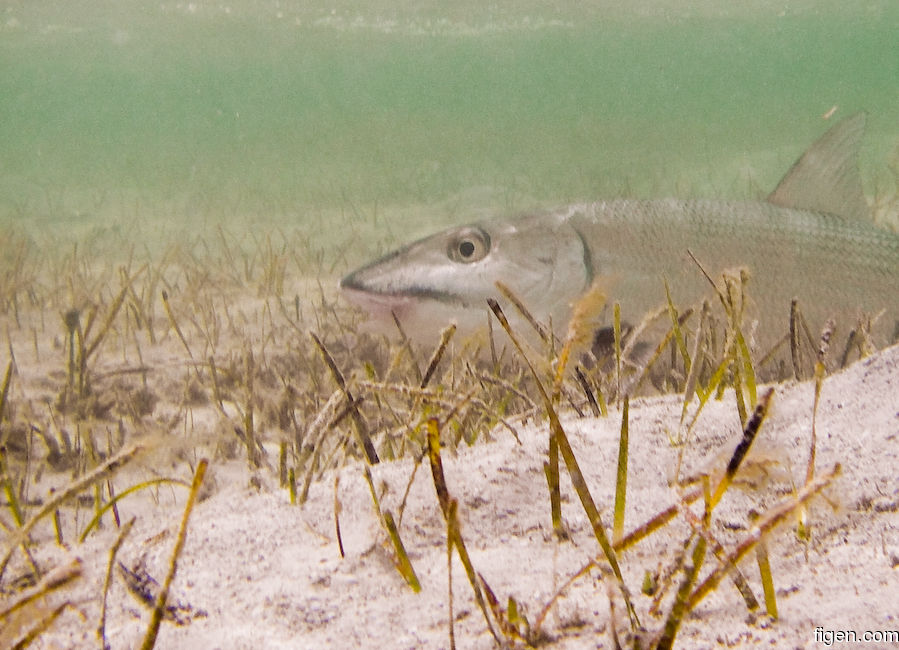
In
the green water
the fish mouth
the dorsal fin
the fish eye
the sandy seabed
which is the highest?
the green water

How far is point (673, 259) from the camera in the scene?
3.27m

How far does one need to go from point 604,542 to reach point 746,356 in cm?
91

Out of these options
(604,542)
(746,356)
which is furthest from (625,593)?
(746,356)

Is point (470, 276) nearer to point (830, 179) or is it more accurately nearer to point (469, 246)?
point (469, 246)

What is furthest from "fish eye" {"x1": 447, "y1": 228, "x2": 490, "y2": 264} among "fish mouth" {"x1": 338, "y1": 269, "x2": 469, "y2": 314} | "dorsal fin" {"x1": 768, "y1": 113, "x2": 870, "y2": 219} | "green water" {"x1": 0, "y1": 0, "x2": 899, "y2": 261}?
"green water" {"x1": 0, "y1": 0, "x2": 899, "y2": 261}

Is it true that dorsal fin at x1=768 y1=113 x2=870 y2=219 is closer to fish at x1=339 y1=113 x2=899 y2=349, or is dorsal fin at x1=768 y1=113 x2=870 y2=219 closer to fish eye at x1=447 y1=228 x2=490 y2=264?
fish at x1=339 y1=113 x2=899 y2=349

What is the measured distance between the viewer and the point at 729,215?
3.35 m

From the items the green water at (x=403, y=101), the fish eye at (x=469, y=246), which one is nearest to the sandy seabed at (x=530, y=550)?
the fish eye at (x=469, y=246)

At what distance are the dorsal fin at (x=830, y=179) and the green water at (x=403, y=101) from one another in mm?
4648

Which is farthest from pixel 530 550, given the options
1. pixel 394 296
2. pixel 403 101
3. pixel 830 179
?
pixel 403 101

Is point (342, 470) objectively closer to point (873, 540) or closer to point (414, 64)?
point (873, 540)

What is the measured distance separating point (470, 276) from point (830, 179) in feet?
6.69

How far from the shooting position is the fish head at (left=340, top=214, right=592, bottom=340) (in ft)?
10.6

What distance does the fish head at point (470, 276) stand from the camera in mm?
3246
